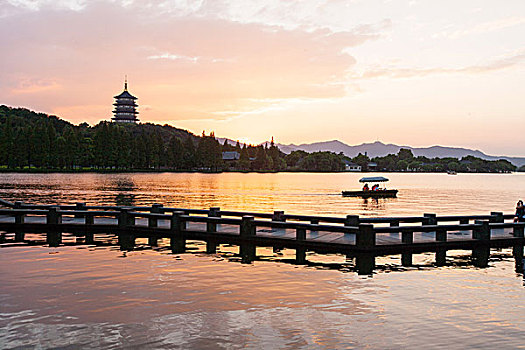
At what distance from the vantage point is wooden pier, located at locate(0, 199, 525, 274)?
19484 mm

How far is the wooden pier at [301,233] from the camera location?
19484mm

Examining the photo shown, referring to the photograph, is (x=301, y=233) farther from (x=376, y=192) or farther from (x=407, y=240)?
(x=376, y=192)

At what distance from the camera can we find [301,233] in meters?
20.2

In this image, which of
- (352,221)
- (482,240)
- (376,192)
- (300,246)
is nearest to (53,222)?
(300,246)

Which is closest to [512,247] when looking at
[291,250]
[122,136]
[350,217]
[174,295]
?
[350,217]

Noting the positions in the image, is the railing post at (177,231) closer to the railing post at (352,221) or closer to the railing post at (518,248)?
the railing post at (352,221)

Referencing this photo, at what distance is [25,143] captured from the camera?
158625 mm

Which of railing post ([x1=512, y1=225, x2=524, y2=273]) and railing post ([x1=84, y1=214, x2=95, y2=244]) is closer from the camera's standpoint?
railing post ([x1=512, y1=225, x2=524, y2=273])

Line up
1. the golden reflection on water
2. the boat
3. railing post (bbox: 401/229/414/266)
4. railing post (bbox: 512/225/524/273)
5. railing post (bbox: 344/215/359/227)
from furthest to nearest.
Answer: the boat
the golden reflection on water
railing post (bbox: 512/225/524/273)
railing post (bbox: 344/215/359/227)
railing post (bbox: 401/229/414/266)

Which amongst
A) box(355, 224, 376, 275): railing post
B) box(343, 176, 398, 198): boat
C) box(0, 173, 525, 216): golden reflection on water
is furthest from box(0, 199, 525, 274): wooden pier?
box(343, 176, 398, 198): boat

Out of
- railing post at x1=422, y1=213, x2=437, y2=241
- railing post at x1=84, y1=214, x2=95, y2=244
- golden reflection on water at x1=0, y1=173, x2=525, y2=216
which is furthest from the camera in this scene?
golden reflection on water at x1=0, y1=173, x2=525, y2=216

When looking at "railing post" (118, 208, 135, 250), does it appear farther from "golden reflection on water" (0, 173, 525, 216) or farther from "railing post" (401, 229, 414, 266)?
"golden reflection on water" (0, 173, 525, 216)

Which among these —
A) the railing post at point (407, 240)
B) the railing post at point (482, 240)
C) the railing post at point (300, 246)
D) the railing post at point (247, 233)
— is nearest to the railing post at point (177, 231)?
the railing post at point (247, 233)

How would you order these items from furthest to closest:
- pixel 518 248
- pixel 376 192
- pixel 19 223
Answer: pixel 376 192, pixel 19 223, pixel 518 248
